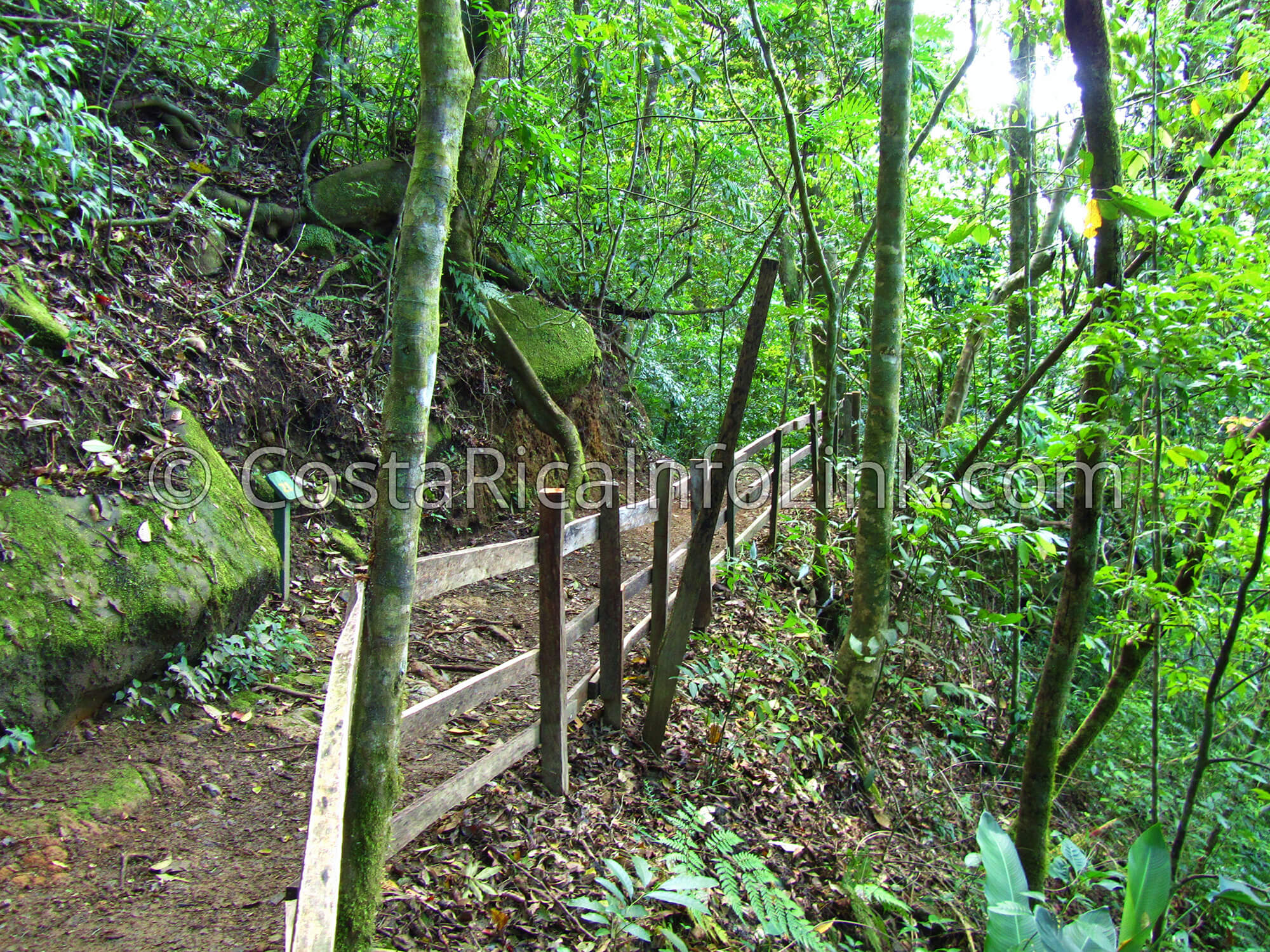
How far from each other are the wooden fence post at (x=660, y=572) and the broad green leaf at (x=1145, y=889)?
8.86 ft

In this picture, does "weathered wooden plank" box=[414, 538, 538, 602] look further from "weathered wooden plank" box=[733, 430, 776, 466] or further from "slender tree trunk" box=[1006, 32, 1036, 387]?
"slender tree trunk" box=[1006, 32, 1036, 387]

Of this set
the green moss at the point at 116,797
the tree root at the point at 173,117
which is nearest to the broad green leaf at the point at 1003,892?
the green moss at the point at 116,797

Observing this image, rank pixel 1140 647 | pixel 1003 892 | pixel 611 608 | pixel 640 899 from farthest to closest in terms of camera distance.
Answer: pixel 611 608, pixel 1140 647, pixel 1003 892, pixel 640 899

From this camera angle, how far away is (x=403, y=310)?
99.5 inches

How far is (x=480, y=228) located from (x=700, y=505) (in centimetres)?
509

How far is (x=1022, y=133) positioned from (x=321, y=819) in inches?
369

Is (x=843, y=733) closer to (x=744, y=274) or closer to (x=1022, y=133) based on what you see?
(x=1022, y=133)

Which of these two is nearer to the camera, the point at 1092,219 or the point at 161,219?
the point at 1092,219

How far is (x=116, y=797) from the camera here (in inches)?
126

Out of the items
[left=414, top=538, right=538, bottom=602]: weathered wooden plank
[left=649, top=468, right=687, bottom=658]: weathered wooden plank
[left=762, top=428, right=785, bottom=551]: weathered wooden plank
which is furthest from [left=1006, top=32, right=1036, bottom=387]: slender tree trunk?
[left=414, top=538, right=538, bottom=602]: weathered wooden plank

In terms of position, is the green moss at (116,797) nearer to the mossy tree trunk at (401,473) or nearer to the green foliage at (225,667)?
the green foliage at (225,667)

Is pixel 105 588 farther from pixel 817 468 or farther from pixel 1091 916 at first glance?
pixel 817 468

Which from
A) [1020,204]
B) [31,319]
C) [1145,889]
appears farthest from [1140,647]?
[31,319]

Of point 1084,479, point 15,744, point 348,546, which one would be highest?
point 1084,479
